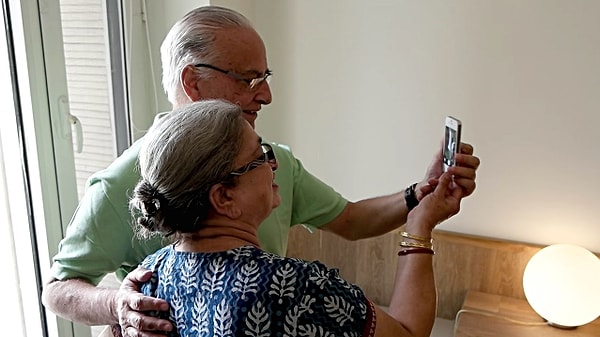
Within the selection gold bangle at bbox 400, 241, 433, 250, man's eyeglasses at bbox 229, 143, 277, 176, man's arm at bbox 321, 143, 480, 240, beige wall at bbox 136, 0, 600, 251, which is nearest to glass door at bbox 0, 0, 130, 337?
beige wall at bbox 136, 0, 600, 251

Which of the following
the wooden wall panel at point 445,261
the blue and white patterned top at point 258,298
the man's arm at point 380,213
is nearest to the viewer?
the blue and white patterned top at point 258,298

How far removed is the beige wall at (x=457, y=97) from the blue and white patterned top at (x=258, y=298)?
1.08 m

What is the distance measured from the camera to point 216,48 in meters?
1.11

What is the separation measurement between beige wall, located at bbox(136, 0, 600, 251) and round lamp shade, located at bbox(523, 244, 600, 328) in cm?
16

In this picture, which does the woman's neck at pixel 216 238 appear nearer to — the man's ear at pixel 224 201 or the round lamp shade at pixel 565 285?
the man's ear at pixel 224 201

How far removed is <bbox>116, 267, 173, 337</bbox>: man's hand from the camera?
83 cm

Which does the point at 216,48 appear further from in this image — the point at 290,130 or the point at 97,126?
the point at 290,130

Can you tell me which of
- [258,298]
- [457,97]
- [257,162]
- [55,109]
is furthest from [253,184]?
[457,97]

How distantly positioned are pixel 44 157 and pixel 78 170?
0.18m

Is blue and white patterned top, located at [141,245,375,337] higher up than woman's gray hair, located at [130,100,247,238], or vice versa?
woman's gray hair, located at [130,100,247,238]

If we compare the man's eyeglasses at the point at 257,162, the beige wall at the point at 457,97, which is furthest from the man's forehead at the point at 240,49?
the beige wall at the point at 457,97

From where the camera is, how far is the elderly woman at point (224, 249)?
30.3 inches

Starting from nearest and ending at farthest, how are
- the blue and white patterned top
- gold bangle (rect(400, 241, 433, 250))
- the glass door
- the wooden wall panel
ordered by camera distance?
1. the blue and white patterned top
2. gold bangle (rect(400, 241, 433, 250))
3. the glass door
4. the wooden wall panel

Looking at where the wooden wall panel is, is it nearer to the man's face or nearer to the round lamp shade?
the round lamp shade
